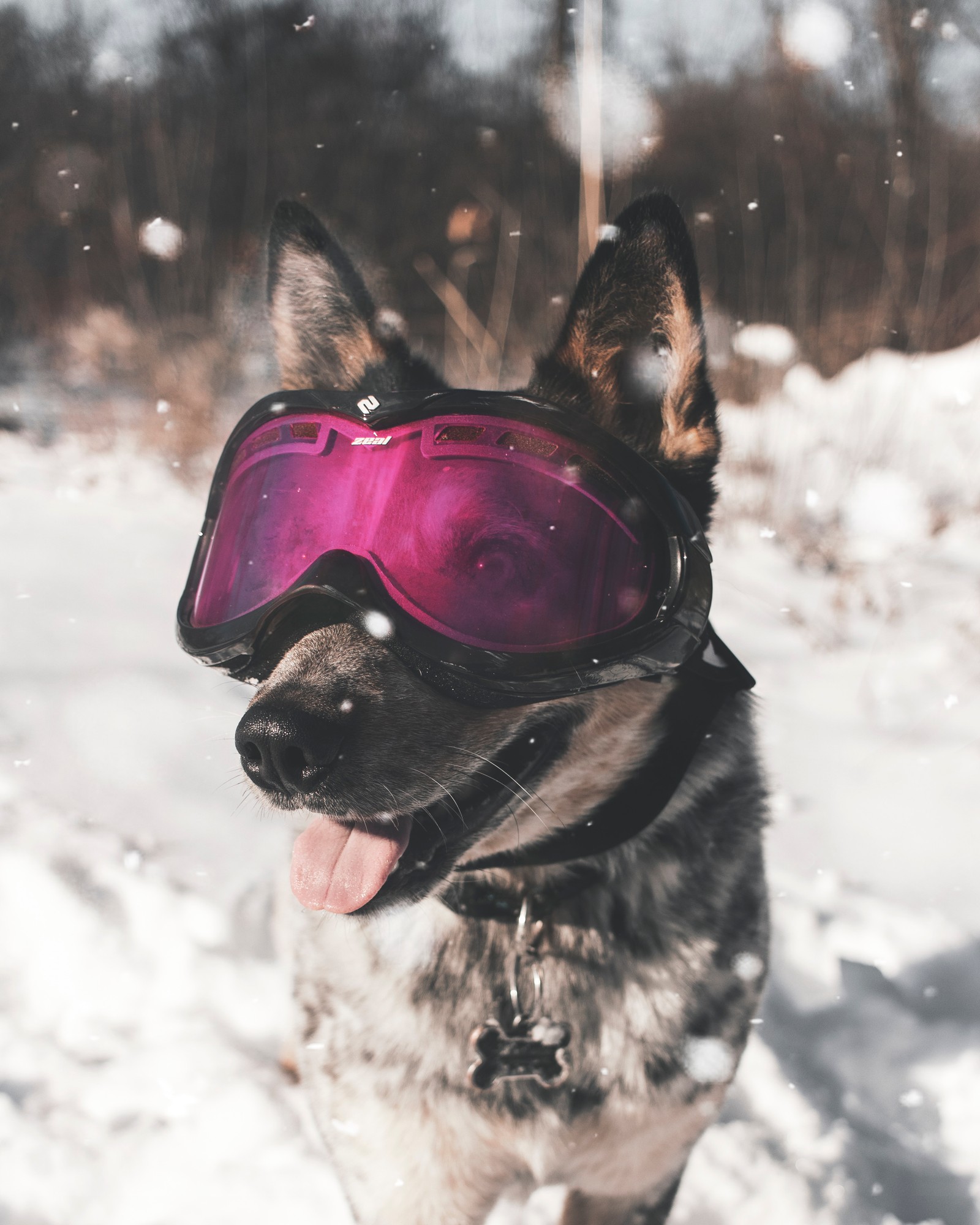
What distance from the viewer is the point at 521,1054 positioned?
1450 mm

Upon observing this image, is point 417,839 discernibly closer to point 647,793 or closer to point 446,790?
point 446,790

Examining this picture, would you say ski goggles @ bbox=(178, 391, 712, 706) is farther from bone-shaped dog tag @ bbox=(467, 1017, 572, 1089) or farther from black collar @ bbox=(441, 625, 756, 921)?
bone-shaped dog tag @ bbox=(467, 1017, 572, 1089)

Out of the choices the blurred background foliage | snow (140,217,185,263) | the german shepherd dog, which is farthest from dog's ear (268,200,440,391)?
snow (140,217,185,263)

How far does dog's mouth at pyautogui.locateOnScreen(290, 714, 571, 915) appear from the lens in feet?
4.16

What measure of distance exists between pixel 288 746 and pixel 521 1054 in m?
0.79

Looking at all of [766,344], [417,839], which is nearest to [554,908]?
[417,839]

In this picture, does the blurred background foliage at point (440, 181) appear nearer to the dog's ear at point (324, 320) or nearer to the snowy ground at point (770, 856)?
the snowy ground at point (770, 856)

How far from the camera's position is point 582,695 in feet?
4.47

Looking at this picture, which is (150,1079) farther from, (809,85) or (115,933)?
(809,85)

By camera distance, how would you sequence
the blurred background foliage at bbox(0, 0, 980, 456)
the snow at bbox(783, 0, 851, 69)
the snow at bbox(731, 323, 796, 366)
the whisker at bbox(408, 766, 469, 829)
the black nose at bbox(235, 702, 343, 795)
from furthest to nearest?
the snow at bbox(731, 323, 796, 366) → the blurred background foliage at bbox(0, 0, 980, 456) → the snow at bbox(783, 0, 851, 69) → the whisker at bbox(408, 766, 469, 829) → the black nose at bbox(235, 702, 343, 795)

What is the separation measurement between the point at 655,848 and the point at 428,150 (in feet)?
17.4

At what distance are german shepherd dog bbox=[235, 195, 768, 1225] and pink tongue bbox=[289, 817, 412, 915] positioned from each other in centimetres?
2

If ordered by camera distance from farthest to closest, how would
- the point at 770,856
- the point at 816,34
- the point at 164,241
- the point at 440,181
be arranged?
the point at 440,181
the point at 164,241
the point at 816,34
the point at 770,856

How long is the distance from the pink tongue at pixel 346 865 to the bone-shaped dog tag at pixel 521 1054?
44 cm
